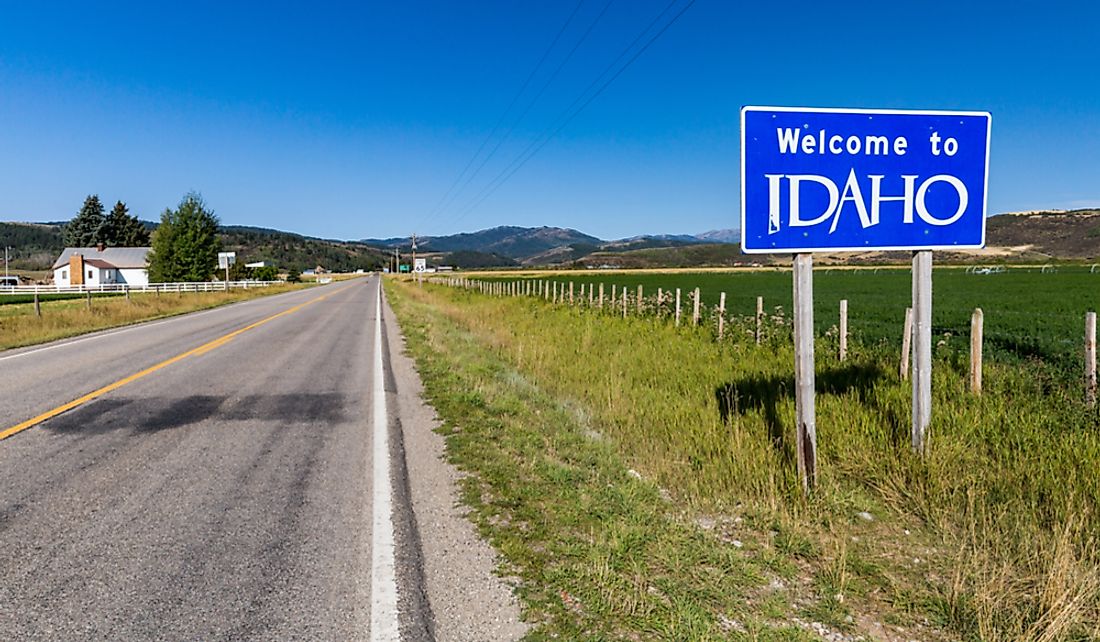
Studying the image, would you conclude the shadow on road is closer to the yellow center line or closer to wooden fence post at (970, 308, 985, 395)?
the yellow center line

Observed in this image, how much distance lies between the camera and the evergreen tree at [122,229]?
10231 cm

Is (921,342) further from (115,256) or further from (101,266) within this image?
(115,256)

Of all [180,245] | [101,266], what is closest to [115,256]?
[101,266]

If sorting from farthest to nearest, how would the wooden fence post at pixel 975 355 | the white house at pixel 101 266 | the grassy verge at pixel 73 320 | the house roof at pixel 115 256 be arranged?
1. the house roof at pixel 115 256
2. the white house at pixel 101 266
3. the grassy verge at pixel 73 320
4. the wooden fence post at pixel 975 355

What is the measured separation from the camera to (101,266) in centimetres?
8581

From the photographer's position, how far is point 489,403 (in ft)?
27.8

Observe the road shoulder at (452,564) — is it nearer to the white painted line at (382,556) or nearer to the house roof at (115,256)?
the white painted line at (382,556)

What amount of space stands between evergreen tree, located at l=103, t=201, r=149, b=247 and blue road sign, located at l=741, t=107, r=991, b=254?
399 feet

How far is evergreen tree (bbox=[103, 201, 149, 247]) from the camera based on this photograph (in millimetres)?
102312

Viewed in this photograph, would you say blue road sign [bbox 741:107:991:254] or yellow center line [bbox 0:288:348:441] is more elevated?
blue road sign [bbox 741:107:991:254]

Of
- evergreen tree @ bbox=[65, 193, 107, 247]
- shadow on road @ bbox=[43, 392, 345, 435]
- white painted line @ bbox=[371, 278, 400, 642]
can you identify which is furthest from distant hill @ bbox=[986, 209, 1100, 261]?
evergreen tree @ bbox=[65, 193, 107, 247]

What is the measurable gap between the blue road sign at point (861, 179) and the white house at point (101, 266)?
9291 centimetres

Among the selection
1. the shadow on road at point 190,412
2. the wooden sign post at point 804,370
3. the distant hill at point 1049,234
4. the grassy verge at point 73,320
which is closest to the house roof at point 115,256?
the grassy verge at point 73,320

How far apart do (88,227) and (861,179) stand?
123 meters
